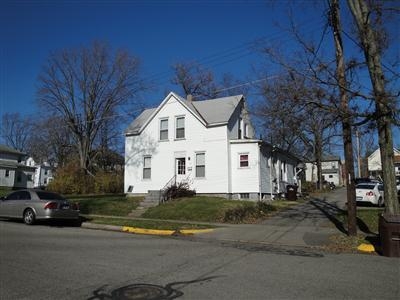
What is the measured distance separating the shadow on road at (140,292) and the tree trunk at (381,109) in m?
8.46

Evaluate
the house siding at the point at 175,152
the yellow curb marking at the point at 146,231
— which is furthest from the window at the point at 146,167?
the yellow curb marking at the point at 146,231

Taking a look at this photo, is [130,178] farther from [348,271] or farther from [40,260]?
[348,271]

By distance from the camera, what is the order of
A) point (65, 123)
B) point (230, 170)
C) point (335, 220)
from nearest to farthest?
point (335, 220) → point (230, 170) → point (65, 123)

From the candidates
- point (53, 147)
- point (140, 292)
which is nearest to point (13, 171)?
point (53, 147)

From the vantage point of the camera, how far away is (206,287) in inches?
263

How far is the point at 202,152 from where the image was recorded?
90.4 ft

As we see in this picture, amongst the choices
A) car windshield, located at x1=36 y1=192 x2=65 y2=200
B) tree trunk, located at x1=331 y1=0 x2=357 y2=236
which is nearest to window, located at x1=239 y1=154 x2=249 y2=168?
car windshield, located at x1=36 y1=192 x2=65 y2=200

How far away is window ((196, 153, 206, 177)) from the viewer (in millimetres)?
27438

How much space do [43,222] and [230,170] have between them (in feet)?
42.9

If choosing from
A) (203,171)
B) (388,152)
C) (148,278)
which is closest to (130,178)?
(203,171)

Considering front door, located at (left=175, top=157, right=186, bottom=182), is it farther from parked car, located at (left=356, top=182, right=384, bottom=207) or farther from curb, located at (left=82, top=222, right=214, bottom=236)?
parked car, located at (left=356, top=182, right=384, bottom=207)

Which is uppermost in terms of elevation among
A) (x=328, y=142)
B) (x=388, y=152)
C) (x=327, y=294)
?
(x=328, y=142)

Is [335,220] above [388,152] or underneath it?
underneath

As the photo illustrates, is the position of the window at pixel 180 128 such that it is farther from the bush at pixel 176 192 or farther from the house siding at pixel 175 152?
the bush at pixel 176 192
